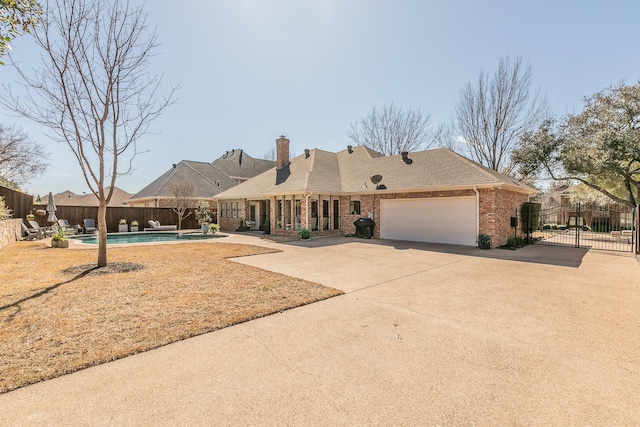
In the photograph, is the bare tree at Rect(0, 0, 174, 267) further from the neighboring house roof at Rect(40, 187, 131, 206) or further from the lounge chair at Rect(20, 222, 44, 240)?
the neighboring house roof at Rect(40, 187, 131, 206)

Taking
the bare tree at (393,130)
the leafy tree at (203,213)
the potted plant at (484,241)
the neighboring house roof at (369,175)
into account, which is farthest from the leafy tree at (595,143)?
the leafy tree at (203,213)

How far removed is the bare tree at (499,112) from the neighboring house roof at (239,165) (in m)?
22.9

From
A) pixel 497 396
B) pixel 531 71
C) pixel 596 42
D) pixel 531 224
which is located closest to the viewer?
pixel 497 396

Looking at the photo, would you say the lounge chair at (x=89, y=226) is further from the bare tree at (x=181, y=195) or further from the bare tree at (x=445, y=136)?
the bare tree at (x=445, y=136)

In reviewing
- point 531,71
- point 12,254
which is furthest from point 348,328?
point 531,71

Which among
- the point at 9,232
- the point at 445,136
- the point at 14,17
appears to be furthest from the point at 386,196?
the point at 9,232

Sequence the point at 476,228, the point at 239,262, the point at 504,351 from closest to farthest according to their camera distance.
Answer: the point at 504,351, the point at 239,262, the point at 476,228

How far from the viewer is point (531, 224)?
15.3 m

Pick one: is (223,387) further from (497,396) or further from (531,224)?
(531,224)

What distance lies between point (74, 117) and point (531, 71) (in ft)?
83.1

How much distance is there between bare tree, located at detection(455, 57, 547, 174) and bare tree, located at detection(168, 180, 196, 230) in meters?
22.3

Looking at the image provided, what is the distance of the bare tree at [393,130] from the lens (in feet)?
92.7

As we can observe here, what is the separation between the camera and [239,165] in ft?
118

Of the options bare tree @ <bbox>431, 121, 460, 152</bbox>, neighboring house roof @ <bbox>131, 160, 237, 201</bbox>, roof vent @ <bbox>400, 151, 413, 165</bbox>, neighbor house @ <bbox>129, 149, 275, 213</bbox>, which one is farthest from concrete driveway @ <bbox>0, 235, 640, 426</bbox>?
neighboring house roof @ <bbox>131, 160, 237, 201</bbox>
